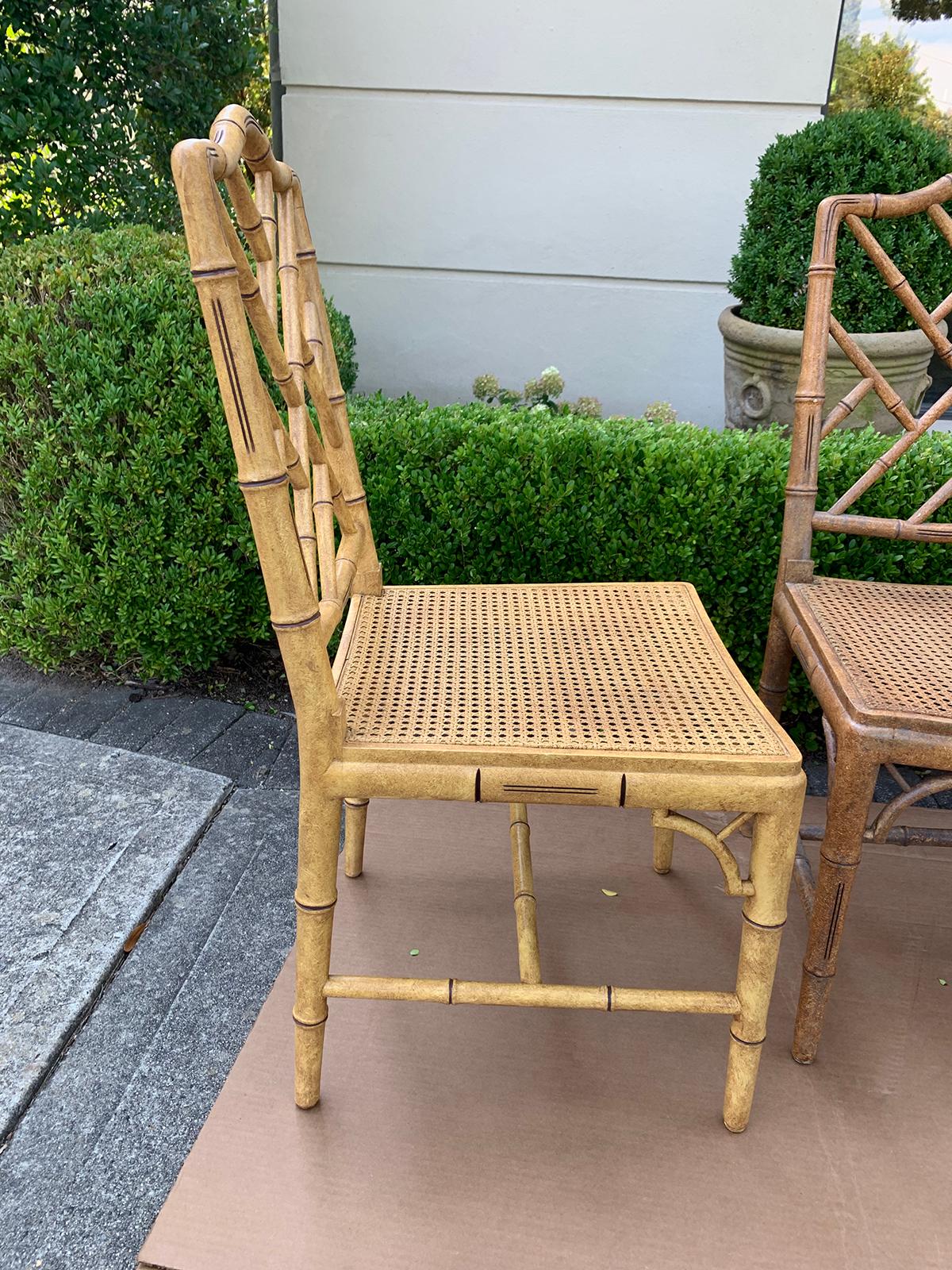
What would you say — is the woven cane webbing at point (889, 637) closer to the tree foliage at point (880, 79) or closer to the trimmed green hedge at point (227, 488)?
the trimmed green hedge at point (227, 488)

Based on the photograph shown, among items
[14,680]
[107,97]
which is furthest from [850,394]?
[107,97]

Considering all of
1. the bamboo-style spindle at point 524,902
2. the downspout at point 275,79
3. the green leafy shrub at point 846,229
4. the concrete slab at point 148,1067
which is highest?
the downspout at point 275,79

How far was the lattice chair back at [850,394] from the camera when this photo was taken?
5.01ft

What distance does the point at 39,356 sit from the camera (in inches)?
79.7

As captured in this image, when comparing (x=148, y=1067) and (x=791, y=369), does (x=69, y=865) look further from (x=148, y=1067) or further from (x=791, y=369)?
(x=791, y=369)

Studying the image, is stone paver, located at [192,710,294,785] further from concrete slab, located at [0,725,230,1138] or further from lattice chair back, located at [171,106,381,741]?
lattice chair back, located at [171,106,381,741]

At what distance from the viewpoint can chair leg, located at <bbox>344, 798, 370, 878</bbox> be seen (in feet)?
5.32

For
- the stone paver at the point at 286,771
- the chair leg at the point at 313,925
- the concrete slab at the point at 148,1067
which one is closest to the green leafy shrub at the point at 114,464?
the stone paver at the point at 286,771

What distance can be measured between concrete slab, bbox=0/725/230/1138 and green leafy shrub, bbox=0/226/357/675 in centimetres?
31

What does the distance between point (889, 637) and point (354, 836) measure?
3.06 ft

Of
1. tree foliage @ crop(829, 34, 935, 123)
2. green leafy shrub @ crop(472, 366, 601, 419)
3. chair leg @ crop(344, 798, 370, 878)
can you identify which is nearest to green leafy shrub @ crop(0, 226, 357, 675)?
chair leg @ crop(344, 798, 370, 878)

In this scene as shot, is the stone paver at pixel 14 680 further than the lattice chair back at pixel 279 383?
Yes

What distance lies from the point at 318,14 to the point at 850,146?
1.85 meters

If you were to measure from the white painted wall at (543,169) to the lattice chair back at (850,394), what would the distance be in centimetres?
183
